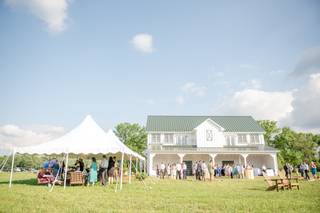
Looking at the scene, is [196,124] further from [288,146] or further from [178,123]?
[288,146]

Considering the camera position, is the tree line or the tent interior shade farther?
the tree line

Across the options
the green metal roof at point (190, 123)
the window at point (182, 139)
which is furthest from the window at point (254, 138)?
the window at point (182, 139)

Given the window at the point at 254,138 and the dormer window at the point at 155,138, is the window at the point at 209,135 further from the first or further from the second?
the dormer window at the point at 155,138

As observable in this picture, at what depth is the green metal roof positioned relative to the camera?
111 feet

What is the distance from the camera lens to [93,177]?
13.1 meters

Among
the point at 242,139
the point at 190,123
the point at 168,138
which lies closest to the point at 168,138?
the point at 168,138

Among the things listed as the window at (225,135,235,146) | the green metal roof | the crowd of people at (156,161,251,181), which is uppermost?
the green metal roof

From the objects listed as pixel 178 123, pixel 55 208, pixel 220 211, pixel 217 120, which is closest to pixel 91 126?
pixel 55 208

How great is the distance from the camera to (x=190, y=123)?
35156mm

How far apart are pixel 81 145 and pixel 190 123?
24.0 m

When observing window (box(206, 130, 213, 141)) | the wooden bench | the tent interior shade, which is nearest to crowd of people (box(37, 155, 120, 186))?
the wooden bench

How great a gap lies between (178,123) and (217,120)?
19.0ft

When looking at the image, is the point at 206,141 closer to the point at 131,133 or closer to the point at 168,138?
the point at 168,138

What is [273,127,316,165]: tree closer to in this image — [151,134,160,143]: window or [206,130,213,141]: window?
[206,130,213,141]: window
